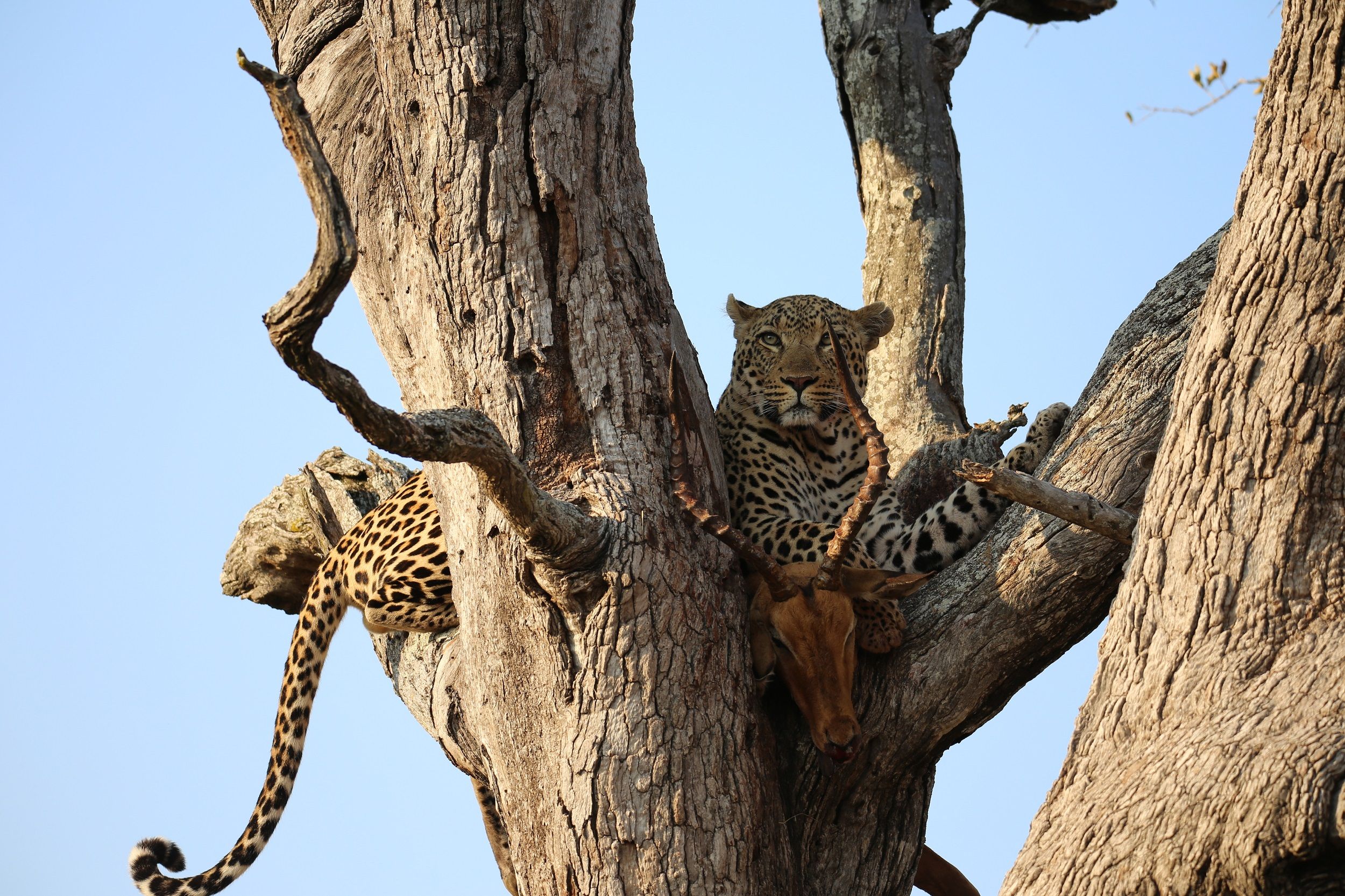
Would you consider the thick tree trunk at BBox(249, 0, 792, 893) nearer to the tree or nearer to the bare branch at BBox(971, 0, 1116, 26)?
the tree

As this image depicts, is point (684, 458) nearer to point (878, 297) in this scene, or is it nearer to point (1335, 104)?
point (1335, 104)

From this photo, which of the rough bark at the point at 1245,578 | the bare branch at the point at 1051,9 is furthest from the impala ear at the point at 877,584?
the bare branch at the point at 1051,9

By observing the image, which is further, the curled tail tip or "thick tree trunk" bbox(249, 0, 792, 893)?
the curled tail tip

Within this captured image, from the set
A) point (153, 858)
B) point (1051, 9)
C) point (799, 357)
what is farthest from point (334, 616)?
point (1051, 9)

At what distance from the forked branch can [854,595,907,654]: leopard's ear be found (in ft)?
5.91

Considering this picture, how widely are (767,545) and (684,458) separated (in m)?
1.55

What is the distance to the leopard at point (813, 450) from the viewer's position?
6539 millimetres

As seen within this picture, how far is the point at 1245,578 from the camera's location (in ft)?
13.3

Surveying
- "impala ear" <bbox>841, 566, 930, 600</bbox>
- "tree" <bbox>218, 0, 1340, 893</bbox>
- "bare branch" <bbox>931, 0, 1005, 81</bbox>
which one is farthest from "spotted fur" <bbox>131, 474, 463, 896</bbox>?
"bare branch" <bbox>931, 0, 1005, 81</bbox>

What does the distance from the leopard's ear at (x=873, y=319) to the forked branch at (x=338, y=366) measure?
4185 mm

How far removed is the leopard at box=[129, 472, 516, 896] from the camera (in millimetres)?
5793

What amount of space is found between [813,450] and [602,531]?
3407mm

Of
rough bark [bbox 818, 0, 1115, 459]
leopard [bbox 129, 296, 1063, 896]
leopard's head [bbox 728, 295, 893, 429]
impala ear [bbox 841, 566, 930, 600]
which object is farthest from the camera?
rough bark [bbox 818, 0, 1115, 459]

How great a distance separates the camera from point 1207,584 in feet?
13.4
